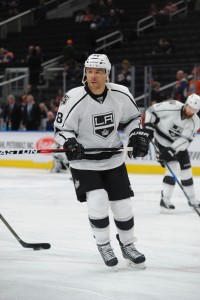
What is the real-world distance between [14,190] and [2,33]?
12215 millimetres

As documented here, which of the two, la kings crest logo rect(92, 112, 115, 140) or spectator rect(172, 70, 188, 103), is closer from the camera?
la kings crest logo rect(92, 112, 115, 140)

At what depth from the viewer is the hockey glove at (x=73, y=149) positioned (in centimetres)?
477

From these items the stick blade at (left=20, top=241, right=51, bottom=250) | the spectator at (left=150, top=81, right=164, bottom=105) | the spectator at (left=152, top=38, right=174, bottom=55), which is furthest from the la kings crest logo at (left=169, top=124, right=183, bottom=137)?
the spectator at (left=152, top=38, right=174, bottom=55)

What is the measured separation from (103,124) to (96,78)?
29 centimetres

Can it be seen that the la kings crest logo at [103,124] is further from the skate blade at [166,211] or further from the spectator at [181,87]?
the spectator at [181,87]

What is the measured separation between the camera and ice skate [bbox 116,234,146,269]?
4949 millimetres

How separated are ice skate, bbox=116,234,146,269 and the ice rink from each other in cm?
7

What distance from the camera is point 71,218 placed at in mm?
7645

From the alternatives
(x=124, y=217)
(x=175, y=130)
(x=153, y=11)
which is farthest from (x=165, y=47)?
(x=124, y=217)

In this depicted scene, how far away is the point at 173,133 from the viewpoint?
8219 mm

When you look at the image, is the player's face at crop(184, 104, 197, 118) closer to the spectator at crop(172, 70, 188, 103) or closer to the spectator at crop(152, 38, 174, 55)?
the spectator at crop(172, 70, 188, 103)

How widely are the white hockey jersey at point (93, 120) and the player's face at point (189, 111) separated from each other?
2928mm

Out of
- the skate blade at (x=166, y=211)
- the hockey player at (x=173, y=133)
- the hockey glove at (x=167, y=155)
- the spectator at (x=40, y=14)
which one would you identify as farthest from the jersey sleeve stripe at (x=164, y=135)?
the spectator at (x=40, y=14)

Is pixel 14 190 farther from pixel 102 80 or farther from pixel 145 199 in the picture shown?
pixel 102 80
